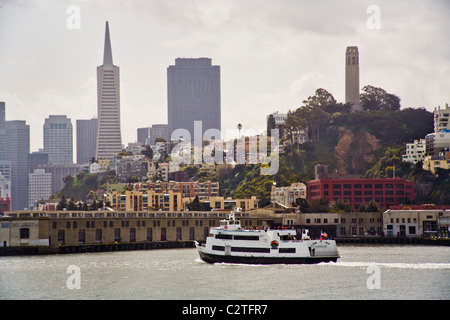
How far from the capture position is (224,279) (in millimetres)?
71938

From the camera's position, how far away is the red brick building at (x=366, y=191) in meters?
164

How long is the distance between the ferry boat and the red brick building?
3202 inches

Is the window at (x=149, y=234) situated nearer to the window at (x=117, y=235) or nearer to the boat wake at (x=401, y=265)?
the window at (x=117, y=235)

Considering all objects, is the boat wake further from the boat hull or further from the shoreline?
the shoreline

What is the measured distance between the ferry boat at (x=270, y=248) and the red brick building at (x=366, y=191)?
81.3 metres

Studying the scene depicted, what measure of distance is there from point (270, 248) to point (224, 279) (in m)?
12.2

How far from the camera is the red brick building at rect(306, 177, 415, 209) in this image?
539 ft

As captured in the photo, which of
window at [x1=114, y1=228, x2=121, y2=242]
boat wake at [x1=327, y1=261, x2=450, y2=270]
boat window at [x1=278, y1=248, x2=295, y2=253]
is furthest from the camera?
window at [x1=114, y1=228, x2=121, y2=242]

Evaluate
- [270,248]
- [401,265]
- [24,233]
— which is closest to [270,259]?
[270,248]

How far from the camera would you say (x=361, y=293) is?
64125mm

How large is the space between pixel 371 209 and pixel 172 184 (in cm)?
5501

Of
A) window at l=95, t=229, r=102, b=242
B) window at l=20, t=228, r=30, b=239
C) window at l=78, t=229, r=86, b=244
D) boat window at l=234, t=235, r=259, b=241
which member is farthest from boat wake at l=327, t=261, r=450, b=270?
window at l=95, t=229, r=102, b=242

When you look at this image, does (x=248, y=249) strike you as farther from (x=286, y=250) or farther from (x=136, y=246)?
(x=136, y=246)

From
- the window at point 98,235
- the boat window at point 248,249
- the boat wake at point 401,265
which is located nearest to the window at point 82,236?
the window at point 98,235
